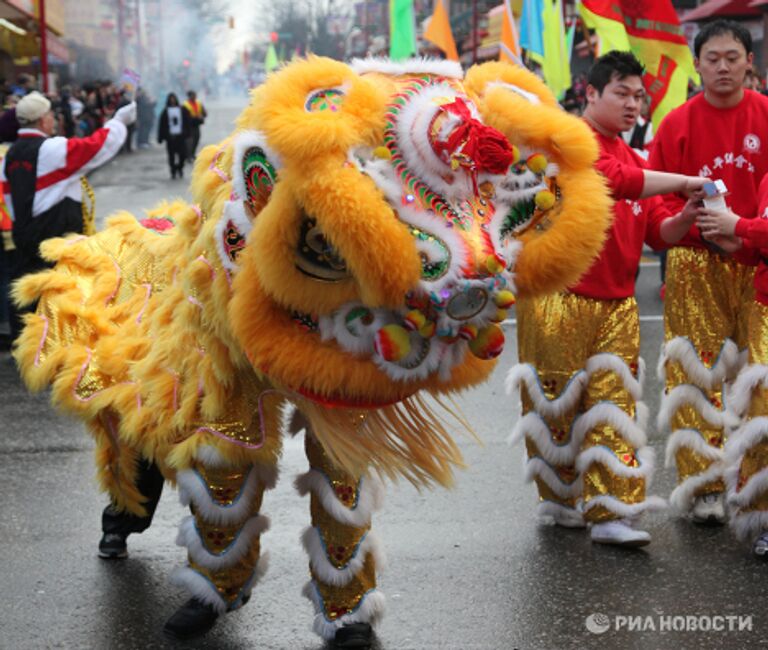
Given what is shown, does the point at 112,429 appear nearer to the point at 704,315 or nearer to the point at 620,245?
the point at 620,245

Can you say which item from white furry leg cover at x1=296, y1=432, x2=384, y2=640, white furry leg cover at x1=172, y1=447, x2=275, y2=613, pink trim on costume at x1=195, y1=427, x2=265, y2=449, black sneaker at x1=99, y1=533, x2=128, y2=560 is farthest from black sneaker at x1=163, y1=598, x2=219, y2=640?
black sneaker at x1=99, y1=533, x2=128, y2=560

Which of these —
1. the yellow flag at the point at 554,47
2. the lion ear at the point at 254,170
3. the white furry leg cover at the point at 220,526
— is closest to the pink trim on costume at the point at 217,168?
the lion ear at the point at 254,170

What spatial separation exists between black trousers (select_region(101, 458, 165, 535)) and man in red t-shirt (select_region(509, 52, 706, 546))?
4.85 ft

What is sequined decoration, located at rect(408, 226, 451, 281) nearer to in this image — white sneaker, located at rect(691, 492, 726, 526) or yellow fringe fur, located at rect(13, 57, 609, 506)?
yellow fringe fur, located at rect(13, 57, 609, 506)

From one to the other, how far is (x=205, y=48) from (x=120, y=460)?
310 ft

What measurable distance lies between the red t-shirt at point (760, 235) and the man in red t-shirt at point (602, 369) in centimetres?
27

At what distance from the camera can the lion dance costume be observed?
3084 mm

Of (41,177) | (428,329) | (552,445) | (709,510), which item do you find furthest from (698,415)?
(41,177)

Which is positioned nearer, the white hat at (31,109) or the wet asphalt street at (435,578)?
the wet asphalt street at (435,578)

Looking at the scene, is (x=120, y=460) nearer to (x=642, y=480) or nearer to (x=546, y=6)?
(x=642, y=480)

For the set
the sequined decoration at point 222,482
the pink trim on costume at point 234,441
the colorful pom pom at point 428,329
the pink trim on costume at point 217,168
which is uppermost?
the pink trim on costume at point 217,168

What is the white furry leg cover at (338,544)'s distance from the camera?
3771 millimetres

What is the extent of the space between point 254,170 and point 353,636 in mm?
1439

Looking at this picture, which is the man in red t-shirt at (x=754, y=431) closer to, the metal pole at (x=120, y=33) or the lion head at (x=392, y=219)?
the lion head at (x=392, y=219)
